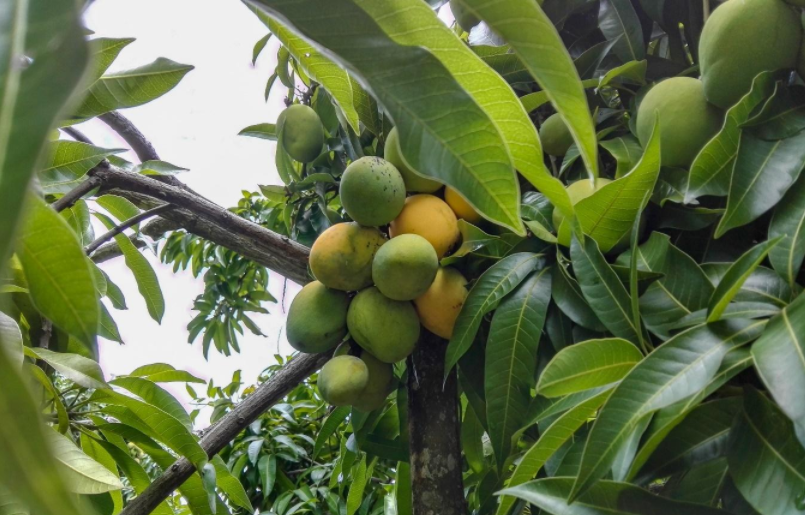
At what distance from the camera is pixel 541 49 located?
32 cm

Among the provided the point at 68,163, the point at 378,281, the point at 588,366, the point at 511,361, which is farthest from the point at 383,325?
the point at 68,163

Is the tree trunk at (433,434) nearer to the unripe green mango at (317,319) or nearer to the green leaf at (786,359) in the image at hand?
the unripe green mango at (317,319)

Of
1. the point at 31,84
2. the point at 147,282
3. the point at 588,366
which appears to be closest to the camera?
the point at 31,84

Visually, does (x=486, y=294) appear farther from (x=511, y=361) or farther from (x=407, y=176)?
(x=407, y=176)

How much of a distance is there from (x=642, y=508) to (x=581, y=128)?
1.01 ft

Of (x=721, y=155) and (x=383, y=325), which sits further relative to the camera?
(x=383, y=325)

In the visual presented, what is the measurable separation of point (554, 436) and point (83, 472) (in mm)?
Answer: 397

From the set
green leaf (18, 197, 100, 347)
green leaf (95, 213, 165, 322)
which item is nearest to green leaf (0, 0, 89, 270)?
green leaf (18, 197, 100, 347)

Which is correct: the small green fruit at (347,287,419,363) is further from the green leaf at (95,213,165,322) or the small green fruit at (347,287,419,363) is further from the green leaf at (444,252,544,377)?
the green leaf at (95,213,165,322)

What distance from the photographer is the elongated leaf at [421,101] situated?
0.99 ft

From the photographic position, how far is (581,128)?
0.33 m

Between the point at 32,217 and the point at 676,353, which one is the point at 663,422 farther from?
the point at 32,217

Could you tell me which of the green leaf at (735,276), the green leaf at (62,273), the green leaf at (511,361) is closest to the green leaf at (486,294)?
the green leaf at (511,361)

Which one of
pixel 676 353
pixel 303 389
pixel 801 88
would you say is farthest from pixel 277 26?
pixel 303 389
